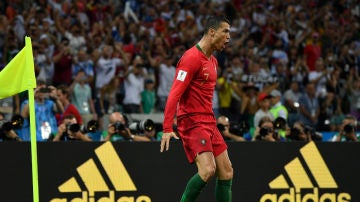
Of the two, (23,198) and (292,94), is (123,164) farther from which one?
(292,94)

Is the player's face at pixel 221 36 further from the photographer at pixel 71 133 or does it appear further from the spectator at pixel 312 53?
the spectator at pixel 312 53

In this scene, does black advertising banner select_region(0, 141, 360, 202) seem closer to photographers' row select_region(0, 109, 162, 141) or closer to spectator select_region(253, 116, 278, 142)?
photographers' row select_region(0, 109, 162, 141)

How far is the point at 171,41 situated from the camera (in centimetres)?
2077

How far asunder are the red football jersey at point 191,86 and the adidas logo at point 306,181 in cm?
281

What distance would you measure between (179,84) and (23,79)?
1598mm

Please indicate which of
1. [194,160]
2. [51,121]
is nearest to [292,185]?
[194,160]

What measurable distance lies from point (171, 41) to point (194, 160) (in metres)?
10.9

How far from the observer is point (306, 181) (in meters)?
12.6

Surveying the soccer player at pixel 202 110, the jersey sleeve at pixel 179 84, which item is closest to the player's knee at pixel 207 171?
the soccer player at pixel 202 110

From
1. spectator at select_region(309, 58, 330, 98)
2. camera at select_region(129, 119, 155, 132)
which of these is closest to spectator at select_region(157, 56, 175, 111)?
spectator at select_region(309, 58, 330, 98)

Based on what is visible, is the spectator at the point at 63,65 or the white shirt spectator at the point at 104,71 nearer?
the spectator at the point at 63,65

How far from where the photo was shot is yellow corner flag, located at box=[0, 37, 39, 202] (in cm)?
906

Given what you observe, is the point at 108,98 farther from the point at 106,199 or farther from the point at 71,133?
the point at 106,199

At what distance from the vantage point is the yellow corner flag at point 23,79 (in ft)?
29.7
